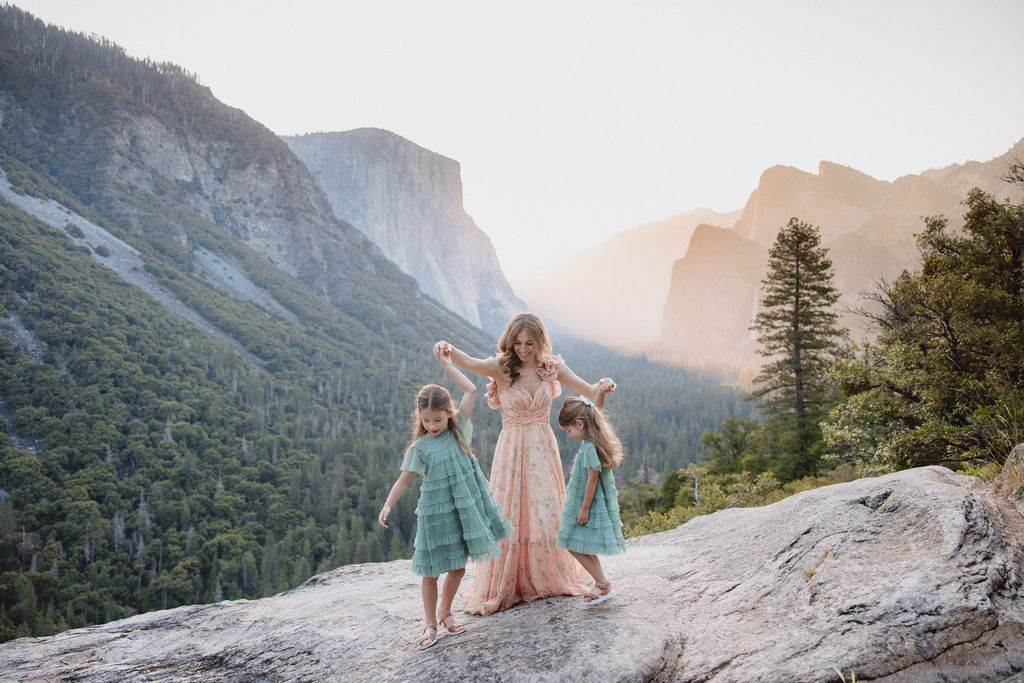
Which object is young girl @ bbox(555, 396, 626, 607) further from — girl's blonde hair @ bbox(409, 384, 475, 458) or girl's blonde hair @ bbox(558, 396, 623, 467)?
girl's blonde hair @ bbox(409, 384, 475, 458)

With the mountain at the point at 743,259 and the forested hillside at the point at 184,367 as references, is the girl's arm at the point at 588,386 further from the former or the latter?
the mountain at the point at 743,259

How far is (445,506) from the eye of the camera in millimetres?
4977

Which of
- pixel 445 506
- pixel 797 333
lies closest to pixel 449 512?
pixel 445 506

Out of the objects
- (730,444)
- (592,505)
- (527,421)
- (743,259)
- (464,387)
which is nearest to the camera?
(592,505)

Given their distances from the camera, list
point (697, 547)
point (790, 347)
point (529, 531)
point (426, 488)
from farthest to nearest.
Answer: point (790, 347), point (697, 547), point (529, 531), point (426, 488)

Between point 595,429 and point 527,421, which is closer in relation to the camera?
point 595,429

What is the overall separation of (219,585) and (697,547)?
5084 cm

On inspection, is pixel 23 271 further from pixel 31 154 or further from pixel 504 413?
→ pixel 504 413

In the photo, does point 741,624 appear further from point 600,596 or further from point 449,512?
point 449,512

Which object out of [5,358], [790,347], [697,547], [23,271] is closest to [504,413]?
[697,547]

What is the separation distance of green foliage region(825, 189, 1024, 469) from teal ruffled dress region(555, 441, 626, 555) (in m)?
6.24

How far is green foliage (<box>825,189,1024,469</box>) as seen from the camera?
9781 millimetres

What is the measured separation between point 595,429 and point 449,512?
1.56 metres

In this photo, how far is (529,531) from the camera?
5.38m
